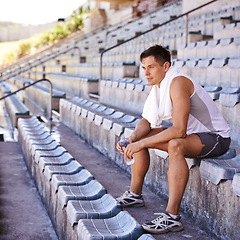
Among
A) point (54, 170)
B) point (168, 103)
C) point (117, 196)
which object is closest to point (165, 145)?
point (168, 103)

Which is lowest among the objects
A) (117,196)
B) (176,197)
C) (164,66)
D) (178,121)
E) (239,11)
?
(117,196)

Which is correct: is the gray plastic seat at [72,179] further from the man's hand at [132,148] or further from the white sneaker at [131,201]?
the man's hand at [132,148]

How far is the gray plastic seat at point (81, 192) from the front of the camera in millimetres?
2369

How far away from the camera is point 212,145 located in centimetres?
207

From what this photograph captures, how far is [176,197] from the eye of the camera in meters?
1.97

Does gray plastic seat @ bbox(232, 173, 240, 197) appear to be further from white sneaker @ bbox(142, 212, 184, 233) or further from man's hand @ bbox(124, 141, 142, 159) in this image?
man's hand @ bbox(124, 141, 142, 159)

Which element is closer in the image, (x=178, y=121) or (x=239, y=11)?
(x=178, y=121)

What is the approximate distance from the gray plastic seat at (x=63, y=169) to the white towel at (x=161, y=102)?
0.80 metres

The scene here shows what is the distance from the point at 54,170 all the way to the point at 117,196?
59 centimetres

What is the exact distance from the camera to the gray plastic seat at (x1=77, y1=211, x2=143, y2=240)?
180cm

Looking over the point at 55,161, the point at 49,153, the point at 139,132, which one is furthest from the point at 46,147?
the point at 139,132

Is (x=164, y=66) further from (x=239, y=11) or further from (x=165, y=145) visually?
(x=239, y=11)

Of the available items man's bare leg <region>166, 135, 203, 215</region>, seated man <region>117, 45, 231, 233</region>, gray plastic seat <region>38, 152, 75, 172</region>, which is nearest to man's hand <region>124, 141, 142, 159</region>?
seated man <region>117, 45, 231, 233</region>

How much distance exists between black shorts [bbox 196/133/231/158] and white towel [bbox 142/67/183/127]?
0.23m
